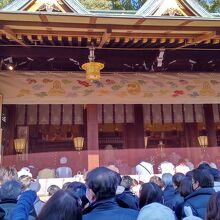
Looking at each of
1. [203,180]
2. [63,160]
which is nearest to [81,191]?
[203,180]

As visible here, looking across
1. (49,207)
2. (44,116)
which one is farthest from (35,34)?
(49,207)

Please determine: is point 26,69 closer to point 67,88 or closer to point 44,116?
point 67,88

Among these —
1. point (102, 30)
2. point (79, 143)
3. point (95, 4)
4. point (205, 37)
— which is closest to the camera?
point (102, 30)

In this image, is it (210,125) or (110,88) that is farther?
(210,125)

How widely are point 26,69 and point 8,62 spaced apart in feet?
1.56

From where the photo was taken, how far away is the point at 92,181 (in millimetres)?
2404

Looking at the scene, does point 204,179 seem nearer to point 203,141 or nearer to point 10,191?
point 10,191

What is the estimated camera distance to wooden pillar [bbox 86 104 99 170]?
708cm

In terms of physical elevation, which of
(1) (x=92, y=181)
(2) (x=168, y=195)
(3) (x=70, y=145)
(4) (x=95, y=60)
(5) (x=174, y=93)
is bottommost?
(2) (x=168, y=195)

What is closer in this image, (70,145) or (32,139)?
(32,139)

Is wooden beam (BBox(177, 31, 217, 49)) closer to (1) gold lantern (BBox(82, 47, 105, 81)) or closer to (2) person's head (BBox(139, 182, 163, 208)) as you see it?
(1) gold lantern (BBox(82, 47, 105, 81))

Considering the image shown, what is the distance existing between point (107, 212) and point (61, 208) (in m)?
0.67

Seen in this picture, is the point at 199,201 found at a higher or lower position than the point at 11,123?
lower

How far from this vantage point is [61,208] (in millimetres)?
1650
